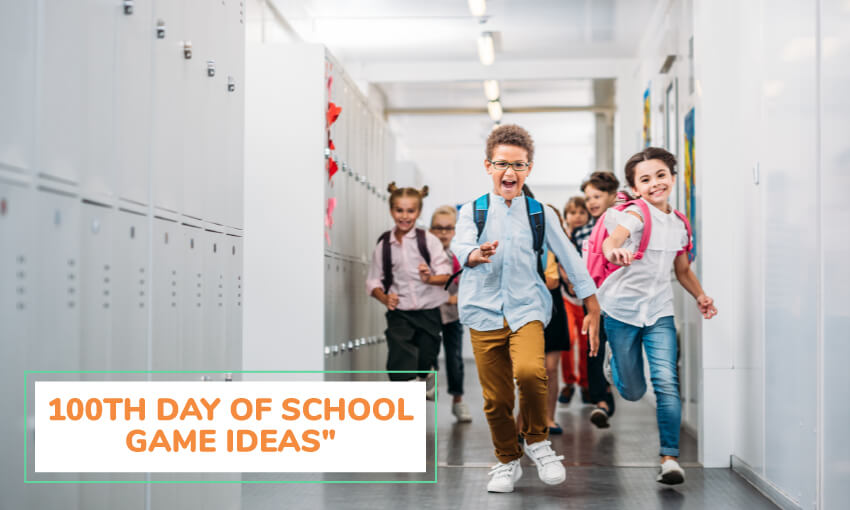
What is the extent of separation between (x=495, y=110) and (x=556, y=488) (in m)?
8.45

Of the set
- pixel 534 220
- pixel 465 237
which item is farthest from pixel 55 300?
pixel 534 220

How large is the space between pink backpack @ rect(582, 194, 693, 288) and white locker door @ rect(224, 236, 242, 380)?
1639mm

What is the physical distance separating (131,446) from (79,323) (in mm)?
483

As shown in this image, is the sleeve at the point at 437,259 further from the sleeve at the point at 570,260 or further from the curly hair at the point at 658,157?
the sleeve at the point at 570,260

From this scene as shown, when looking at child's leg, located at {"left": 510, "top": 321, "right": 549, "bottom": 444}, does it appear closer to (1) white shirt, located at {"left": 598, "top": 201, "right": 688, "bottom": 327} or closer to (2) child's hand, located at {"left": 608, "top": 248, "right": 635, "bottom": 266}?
(2) child's hand, located at {"left": 608, "top": 248, "right": 635, "bottom": 266}

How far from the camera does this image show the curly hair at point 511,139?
385 centimetres

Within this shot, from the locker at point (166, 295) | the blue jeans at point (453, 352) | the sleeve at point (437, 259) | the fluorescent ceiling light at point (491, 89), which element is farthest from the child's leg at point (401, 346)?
the fluorescent ceiling light at point (491, 89)

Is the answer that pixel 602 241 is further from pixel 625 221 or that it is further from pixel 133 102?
pixel 133 102

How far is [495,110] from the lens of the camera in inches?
466

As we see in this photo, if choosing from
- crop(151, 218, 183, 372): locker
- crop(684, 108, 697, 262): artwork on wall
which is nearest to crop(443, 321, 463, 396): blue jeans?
crop(684, 108, 697, 262): artwork on wall

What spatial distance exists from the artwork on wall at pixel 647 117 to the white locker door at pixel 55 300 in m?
6.12

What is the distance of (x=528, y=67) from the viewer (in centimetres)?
951

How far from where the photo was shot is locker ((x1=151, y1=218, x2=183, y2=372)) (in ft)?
8.50

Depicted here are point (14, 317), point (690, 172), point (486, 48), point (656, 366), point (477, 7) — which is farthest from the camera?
point (486, 48)
